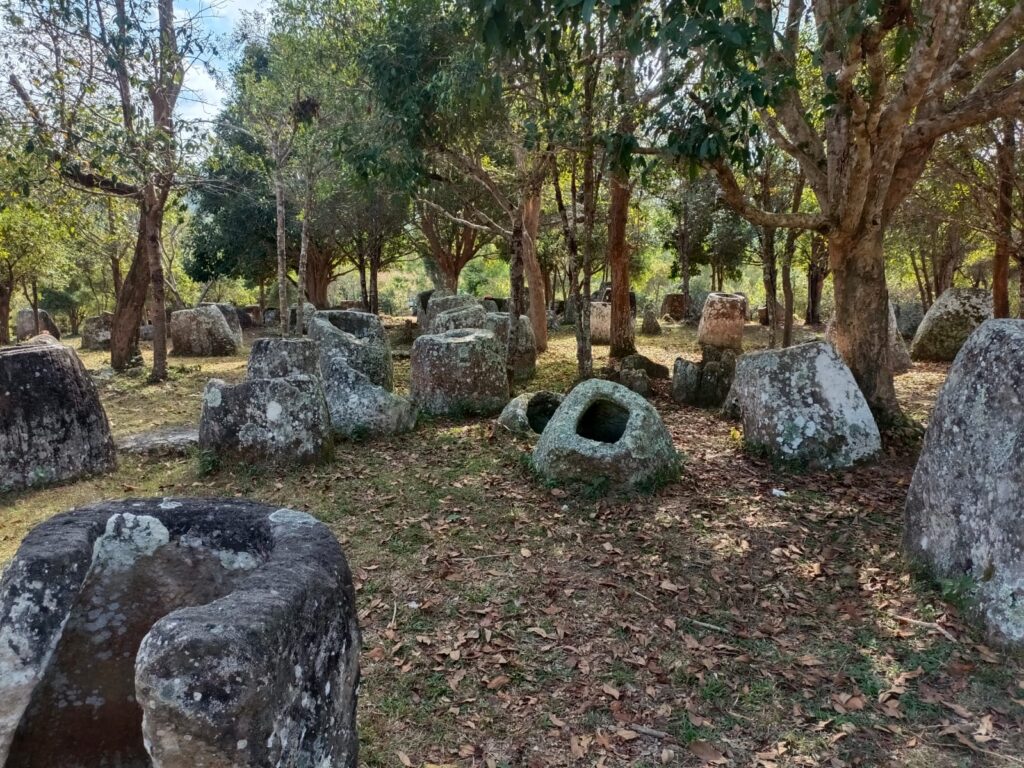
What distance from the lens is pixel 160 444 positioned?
24.6 feet

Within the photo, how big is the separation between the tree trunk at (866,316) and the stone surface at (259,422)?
6.04 meters

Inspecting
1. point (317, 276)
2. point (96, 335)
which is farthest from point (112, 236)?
point (317, 276)

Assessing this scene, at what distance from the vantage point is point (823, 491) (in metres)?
5.93

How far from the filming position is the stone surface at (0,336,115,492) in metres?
6.15

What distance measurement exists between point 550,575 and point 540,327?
39.9ft

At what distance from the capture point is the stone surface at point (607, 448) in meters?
5.95

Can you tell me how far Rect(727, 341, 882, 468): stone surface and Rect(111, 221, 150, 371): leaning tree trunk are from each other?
12281mm

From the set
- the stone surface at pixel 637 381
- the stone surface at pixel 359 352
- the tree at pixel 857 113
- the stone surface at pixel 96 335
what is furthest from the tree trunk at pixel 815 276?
the stone surface at pixel 96 335

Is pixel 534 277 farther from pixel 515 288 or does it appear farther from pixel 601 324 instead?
pixel 515 288

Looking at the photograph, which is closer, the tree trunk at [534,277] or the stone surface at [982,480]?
the stone surface at [982,480]

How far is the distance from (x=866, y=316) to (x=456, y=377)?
5.06m

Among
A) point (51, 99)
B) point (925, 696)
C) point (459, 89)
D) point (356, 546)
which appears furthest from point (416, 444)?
point (51, 99)

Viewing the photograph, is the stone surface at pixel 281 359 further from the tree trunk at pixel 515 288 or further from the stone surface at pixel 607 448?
the stone surface at pixel 607 448

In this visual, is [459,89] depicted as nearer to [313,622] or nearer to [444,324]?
[444,324]
